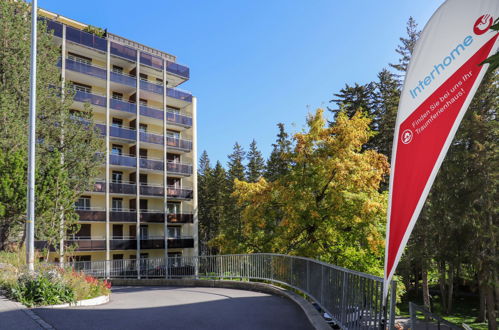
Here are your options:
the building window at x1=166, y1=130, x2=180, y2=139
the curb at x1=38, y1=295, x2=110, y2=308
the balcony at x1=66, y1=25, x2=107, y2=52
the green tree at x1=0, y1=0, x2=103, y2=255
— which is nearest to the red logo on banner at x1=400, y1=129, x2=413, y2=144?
the curb at x1=38, y1=295, x2=110, y2=308

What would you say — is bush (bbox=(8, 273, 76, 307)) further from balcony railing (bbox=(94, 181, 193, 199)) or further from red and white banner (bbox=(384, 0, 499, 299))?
balcony railing (bbox=(94, 181, 193, 199))

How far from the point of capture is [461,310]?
3872 cm

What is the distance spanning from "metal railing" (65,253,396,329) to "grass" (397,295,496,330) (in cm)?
2164

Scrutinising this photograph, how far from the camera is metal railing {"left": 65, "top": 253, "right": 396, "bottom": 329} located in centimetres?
524

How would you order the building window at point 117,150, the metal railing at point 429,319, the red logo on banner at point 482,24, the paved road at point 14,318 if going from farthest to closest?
the building window at point 117,150 → the paved road at point 14,318 → the red logo on banner at point 482,24 → the metal railing at point 429,319

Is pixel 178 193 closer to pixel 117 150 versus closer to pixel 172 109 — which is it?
pixel 117 150

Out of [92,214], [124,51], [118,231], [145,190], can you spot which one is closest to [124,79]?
[124,51]

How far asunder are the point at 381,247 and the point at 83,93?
107 ft

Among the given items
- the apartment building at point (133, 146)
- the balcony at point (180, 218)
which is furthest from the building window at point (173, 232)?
the balcony at point (180, 218)

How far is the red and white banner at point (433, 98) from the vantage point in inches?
189

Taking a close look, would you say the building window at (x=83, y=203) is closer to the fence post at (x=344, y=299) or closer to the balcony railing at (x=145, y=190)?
the balcony railing at (x=145, y=190)

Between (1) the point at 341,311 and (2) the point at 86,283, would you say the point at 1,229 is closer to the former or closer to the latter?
(2) the point at 86,283

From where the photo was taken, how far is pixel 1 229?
18.9 meters

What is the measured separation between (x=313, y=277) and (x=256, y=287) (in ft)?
16.4
